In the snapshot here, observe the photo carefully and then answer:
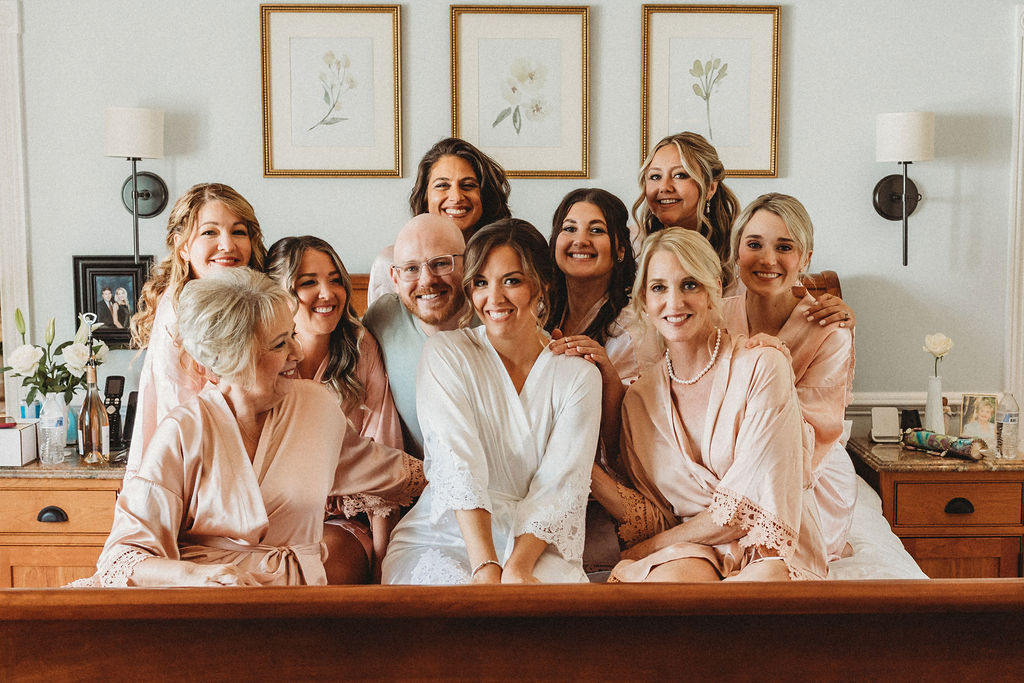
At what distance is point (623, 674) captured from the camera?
144 centimetres

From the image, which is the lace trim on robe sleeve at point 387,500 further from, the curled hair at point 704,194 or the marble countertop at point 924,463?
the marble countertop at point 924,463

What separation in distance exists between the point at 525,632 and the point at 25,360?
2.74 metres

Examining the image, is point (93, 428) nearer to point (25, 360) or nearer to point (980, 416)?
point (25, 360)

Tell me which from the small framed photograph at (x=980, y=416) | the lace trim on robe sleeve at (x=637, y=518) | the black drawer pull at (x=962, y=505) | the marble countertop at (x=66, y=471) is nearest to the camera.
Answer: the lace trim on robe sleeve at (x=637, y=518)

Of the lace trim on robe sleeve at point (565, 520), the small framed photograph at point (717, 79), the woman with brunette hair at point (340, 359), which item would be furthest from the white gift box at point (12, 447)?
the small framed photograph at point (717, 79)

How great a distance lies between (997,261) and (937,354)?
2.17 feet

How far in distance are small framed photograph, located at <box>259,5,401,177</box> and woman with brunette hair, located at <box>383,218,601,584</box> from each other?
81.2 inches

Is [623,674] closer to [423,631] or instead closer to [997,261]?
[423,631]

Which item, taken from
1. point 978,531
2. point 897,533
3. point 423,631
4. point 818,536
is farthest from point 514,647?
point 978,531

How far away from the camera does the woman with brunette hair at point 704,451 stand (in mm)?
1838

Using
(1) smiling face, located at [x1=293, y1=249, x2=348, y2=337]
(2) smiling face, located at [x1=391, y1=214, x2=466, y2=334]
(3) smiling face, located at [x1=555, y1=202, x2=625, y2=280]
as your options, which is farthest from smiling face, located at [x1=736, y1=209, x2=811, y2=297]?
(1) smiling face, located at [x1=293, y1=249, x2=348, y2=337]

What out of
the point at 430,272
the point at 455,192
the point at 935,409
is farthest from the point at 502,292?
the point at 935,409

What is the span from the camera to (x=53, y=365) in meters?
3.50

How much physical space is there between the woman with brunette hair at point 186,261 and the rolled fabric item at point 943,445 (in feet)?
8.79
